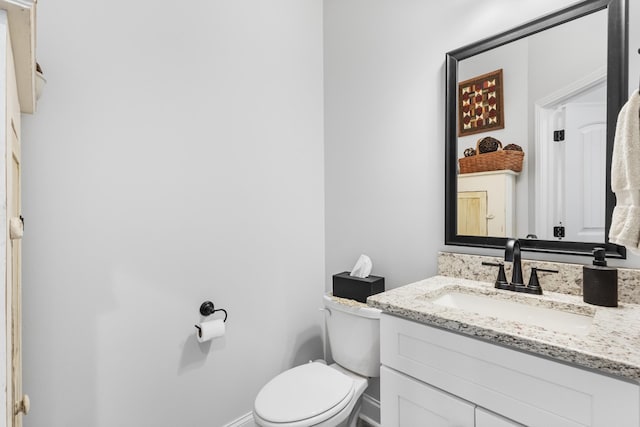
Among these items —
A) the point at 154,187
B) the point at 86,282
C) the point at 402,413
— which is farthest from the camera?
the point at 154,187

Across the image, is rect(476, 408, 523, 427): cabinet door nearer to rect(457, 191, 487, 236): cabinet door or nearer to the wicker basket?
rect(457, 191, 487, 236): cabinet door

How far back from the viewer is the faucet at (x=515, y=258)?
1200mm

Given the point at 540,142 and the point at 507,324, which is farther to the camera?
the point at 540,142

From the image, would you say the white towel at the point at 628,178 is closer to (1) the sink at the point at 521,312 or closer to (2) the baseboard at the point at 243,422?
(1) the sink at the point at 521,312

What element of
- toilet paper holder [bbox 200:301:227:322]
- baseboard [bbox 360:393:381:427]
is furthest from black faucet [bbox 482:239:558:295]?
toilet paper holder [bbox 200:301:227:322]

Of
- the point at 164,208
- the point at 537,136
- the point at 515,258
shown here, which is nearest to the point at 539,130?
the point at 537,136

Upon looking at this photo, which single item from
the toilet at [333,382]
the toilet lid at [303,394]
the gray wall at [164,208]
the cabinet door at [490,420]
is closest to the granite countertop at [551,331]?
the cabinet door at [490,420]

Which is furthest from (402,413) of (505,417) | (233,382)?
(233,382)

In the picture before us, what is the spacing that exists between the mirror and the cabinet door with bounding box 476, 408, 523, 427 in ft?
2.23

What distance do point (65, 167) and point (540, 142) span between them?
1814 mm

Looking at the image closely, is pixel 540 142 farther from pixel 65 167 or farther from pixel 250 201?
pixel 65 167

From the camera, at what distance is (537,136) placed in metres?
1.28

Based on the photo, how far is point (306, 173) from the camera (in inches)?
79.3

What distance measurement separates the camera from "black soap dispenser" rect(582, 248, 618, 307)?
1016mm
